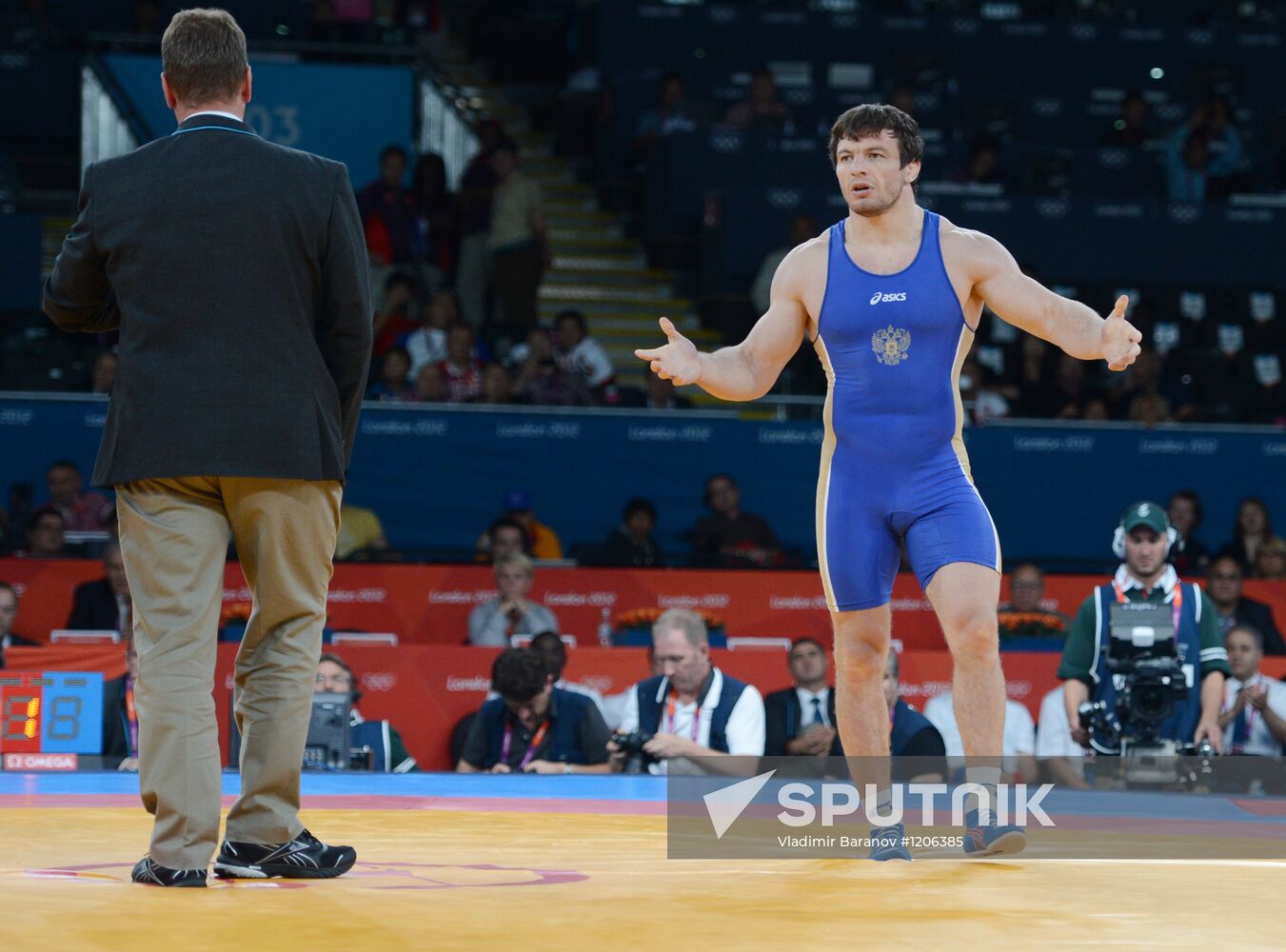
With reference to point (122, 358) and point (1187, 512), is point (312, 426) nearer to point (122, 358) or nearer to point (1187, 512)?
point (122, 358)

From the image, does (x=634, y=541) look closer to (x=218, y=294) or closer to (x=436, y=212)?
(x=436, y=212)

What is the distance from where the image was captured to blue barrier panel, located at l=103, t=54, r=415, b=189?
14258 mm

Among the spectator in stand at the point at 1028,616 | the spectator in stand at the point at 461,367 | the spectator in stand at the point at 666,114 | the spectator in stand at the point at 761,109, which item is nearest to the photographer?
the spectator in stand at the point at 1028,616

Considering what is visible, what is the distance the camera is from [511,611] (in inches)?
373

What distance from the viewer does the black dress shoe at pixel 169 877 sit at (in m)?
3.51

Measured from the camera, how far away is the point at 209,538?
3.70m

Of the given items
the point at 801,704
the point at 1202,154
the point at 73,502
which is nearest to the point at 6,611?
the point at 73,502

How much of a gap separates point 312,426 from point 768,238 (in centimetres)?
1035

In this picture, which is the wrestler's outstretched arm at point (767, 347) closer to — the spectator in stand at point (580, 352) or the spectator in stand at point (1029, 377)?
the spectator in stand at point (580, 352)

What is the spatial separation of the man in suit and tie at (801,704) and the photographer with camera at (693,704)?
33 centimetres

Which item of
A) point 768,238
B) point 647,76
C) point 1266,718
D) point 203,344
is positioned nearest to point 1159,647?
point 1266,718

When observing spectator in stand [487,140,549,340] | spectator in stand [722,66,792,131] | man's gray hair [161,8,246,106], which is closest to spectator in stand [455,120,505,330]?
spectator in stand [487,140,549,340]

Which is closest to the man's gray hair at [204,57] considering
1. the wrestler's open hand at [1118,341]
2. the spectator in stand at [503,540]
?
the wrestler's open hand at [1118,341]

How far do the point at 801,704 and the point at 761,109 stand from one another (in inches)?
313
